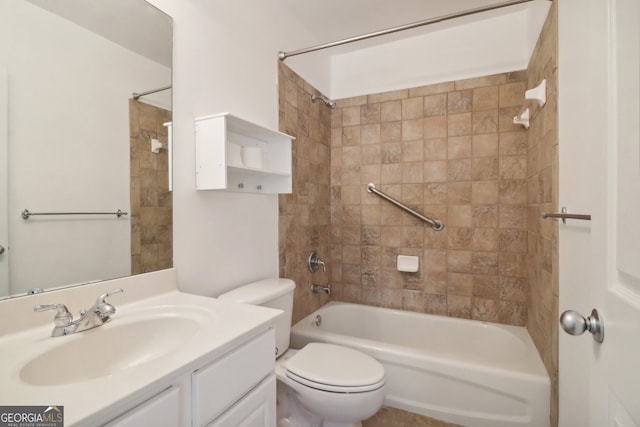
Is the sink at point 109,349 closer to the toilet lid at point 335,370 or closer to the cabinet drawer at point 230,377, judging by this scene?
the cabinet drawer at point 230,377

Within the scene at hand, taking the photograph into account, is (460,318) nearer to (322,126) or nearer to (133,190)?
(322,126)

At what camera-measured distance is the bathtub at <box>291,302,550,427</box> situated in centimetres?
134

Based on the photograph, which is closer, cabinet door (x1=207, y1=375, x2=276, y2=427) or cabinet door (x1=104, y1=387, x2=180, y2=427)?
cabinet door (x1=104, y1=387, x2=180, y2=427)

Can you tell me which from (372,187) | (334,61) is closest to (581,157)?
(372,187)

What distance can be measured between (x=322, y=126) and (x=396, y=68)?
741mm

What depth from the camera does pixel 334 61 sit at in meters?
2.45

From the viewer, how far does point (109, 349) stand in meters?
0.80

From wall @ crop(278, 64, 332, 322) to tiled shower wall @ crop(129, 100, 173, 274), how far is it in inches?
29.6

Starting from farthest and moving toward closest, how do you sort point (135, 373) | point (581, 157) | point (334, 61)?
point (334, 61) < point (581, 157) < point (135, 373)

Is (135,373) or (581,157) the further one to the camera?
(581,157)

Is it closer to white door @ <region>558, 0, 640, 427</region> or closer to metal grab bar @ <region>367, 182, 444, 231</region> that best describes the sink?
white door @ <region>558, 0, 640, 427</region>

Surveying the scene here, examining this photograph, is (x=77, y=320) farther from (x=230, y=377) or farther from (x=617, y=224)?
(x=617, y=224)

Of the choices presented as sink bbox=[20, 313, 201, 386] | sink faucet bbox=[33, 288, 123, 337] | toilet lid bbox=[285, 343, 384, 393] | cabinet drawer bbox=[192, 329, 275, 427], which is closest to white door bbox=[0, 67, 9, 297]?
sink faucet bbox=[33, 288, 123, 337]

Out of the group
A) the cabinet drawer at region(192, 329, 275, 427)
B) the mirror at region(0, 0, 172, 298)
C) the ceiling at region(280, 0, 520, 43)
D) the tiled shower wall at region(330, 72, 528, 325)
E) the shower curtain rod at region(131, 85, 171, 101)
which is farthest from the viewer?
the tiled shower wall at region(330, 72, 528, 325)
